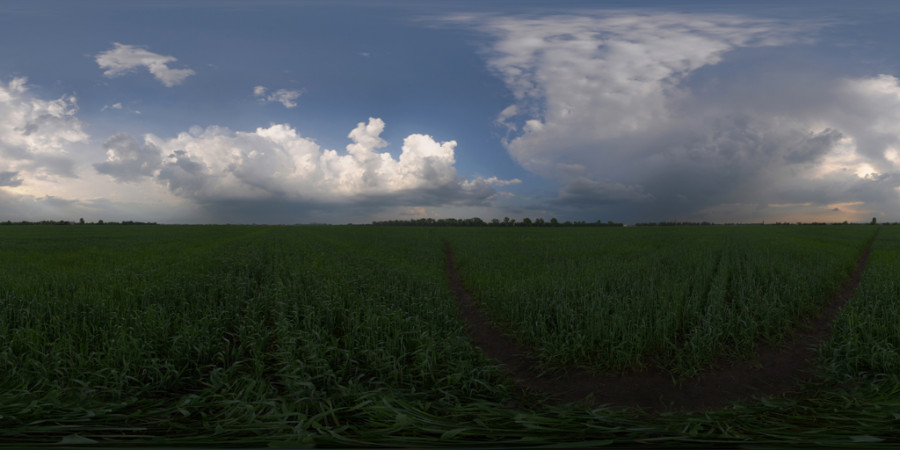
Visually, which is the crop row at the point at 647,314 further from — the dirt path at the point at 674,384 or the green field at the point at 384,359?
the dirt path at the point at 674,384

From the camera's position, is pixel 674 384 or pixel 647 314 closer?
pixel 674 384

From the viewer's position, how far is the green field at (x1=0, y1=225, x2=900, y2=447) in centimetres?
254

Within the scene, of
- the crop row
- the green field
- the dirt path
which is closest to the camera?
the green field

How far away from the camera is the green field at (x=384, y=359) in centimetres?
254

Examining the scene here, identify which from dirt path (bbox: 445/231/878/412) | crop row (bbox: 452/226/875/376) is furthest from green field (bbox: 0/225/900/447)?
dirt path (bbox: 445/231/878/412)

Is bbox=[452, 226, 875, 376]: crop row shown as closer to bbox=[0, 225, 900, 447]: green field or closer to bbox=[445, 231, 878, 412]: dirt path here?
bbox=[0, 225, 900, 447]: green field

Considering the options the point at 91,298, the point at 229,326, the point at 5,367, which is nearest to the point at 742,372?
the point at 229,326

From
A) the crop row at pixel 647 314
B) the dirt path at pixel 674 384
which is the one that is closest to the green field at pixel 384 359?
the crop row at pixel 647 314

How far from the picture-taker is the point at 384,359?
4.07 m

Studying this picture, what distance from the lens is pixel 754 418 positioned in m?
2.88

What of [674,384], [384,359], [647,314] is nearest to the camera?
[384,359]

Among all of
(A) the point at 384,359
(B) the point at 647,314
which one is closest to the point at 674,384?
(B) the point at 647,314

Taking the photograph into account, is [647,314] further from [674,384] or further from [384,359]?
[384,359]

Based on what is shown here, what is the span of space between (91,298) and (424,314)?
517cm
